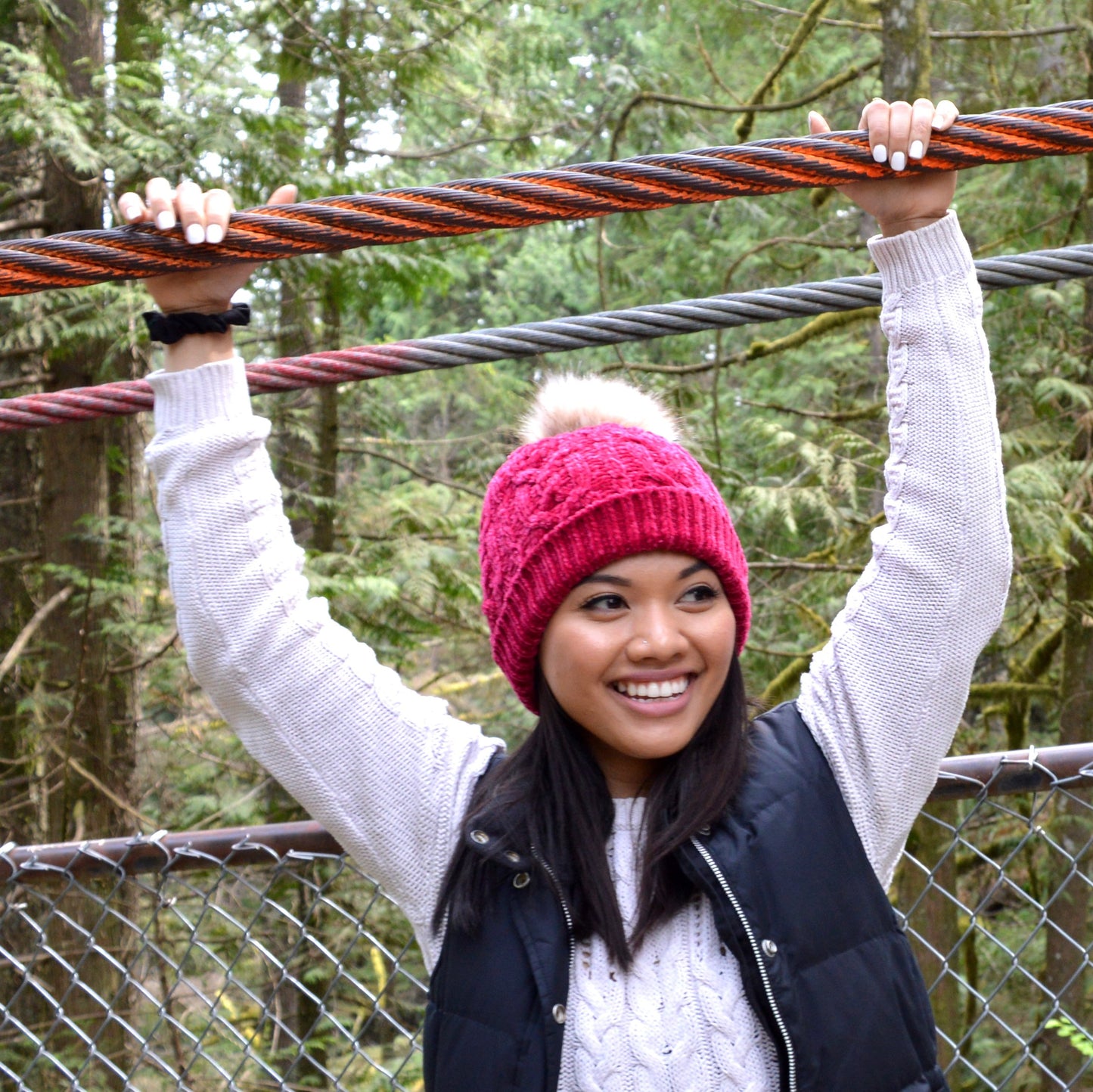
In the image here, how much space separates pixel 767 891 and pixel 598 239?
4.09 m

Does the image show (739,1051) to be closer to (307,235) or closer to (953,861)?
(307,235)

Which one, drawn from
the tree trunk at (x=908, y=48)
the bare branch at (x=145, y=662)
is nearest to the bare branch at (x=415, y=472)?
the bare branch at (x=145, y=662)

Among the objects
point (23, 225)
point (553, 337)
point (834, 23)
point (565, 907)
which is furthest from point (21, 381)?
point (565, 907)

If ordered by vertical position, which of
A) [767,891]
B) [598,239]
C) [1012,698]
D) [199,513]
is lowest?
[1012,698]

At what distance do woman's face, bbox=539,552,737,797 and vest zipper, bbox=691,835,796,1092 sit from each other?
143 millimetres

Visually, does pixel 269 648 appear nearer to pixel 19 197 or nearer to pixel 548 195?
pixel 548 195

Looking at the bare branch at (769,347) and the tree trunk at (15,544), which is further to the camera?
the tree trunk at (15,544)

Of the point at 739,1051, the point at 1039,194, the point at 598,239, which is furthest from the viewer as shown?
the point at 1039,194

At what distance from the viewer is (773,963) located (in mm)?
1262

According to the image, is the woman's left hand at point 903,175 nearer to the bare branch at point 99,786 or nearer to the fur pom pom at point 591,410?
the fur pom pom at point 591,410

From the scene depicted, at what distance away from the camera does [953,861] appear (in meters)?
5.21

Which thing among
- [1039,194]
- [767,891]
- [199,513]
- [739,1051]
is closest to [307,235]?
[199,513]

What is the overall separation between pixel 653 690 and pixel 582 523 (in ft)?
0.69

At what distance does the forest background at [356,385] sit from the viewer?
5156mm
